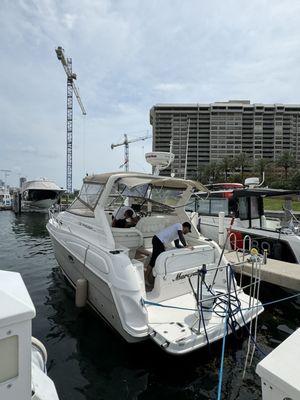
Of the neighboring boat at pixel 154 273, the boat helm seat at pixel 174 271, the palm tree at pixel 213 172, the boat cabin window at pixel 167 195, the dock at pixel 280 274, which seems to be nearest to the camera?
the neighboring boat at pixel 154 273

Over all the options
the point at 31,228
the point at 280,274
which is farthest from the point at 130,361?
the point at 31,228

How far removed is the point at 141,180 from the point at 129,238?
145 centimetres

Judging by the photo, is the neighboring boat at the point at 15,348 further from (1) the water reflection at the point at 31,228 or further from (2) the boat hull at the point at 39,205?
(2) the boat hull at the point at 39,205

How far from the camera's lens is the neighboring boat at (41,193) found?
1560 inches

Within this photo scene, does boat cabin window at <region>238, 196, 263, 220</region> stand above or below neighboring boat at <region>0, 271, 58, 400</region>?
above

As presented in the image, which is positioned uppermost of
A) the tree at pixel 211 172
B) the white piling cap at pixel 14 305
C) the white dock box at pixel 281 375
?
the tree at pixel 211 172

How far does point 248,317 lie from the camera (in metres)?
4.86

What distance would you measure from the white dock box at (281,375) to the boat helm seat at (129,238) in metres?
5.06

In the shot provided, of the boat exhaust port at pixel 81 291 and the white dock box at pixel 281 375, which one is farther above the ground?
the white dock box at pixel 281 375

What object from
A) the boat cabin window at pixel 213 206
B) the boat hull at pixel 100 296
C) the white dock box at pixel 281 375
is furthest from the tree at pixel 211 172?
the white dock box at pixel 281 375

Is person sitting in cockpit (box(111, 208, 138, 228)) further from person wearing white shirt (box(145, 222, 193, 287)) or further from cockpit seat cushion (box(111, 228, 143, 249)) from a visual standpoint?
person wearing white shirt (box(145, 222, 193, 287))

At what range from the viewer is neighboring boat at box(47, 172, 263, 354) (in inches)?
165

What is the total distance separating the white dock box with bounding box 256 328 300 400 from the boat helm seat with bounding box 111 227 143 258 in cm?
506

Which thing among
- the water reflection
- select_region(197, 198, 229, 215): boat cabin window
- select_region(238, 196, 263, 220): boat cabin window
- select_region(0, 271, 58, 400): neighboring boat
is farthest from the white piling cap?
the water reflection
